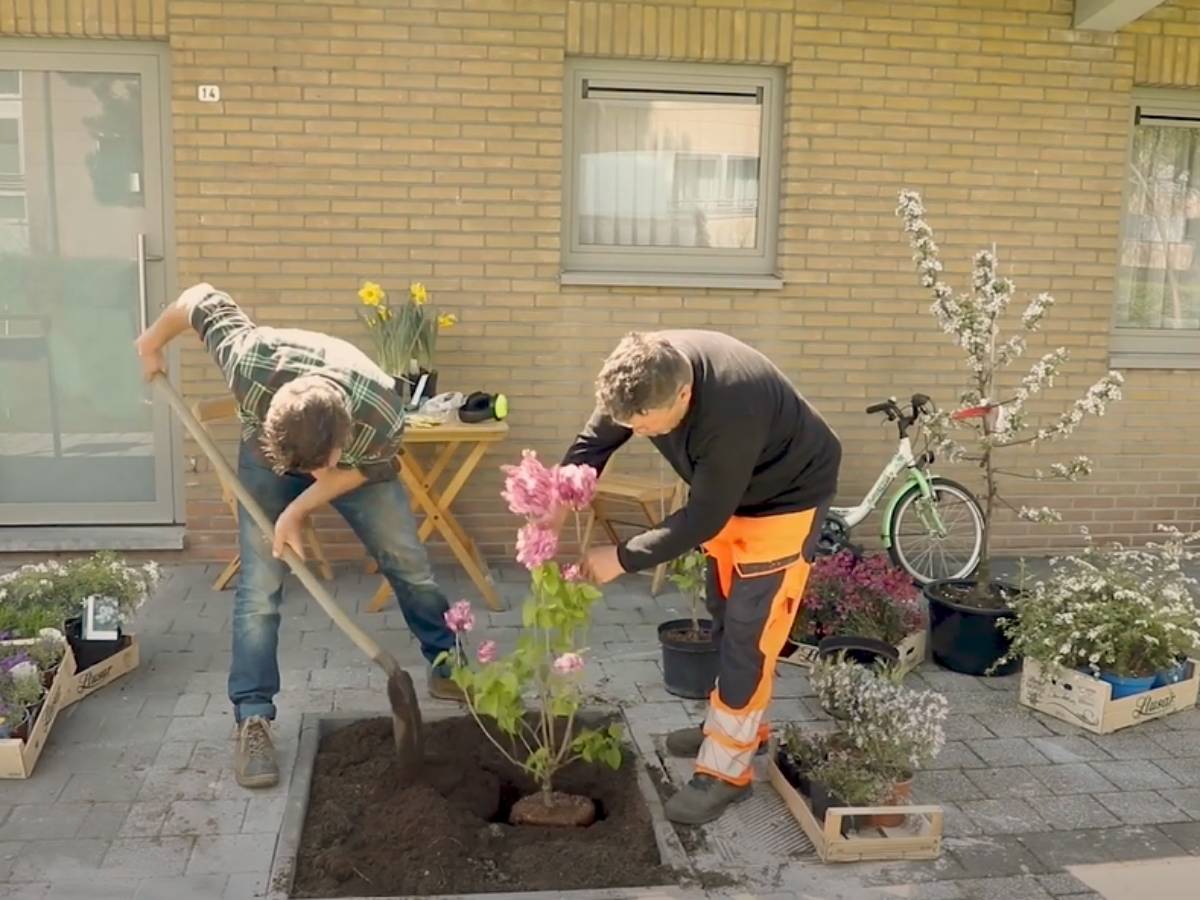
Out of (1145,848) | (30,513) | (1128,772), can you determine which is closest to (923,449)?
(1128,772)

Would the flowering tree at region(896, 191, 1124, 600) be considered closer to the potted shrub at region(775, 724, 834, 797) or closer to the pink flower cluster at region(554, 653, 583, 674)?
the potted shrub at region(775, 724, 834, 797)

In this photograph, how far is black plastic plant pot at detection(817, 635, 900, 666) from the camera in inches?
171

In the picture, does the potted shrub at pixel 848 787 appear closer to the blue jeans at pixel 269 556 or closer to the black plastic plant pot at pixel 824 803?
the black plastic plant pot at pixel 824 803

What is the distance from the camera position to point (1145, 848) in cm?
337

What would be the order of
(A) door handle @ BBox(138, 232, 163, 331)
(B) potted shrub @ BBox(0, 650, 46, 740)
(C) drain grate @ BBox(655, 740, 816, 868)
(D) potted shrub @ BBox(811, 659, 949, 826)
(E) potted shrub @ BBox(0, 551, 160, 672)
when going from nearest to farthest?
(C) drain grate @ BBox(655, 740, 816, 868)
(D) potted shrub @ BBox(811, 659, 949, 826)
(B) potted shrub @ BBox(0, 650, 46, 740)
(E) potted shrub @ BBox(0, 551, 160, 672)
(A) door handle @ BBox(138, 232, 163, 331)

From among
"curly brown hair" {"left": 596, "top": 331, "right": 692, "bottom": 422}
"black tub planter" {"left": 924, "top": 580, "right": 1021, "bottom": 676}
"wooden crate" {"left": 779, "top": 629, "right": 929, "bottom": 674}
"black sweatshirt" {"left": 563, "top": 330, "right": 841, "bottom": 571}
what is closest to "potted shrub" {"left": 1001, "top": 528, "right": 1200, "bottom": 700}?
"black tub planter" {"left": 924, "top": 580, "right": 1021, "bottom": 676}

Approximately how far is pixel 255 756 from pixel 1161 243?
230 inches

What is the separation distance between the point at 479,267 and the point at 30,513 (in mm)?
2686

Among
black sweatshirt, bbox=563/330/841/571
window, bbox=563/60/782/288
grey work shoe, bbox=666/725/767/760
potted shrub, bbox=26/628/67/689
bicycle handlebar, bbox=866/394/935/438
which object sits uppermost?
window, bbox=563/60/782/288

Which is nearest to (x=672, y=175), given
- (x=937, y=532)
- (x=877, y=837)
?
(x=937, y=532)

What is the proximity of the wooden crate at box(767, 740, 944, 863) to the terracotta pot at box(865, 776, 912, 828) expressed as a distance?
0.6 inches

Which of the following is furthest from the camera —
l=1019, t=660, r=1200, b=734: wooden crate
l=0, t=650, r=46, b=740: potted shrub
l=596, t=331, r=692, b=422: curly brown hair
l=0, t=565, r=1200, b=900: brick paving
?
l=1019, t=660, r=1200, b=734: wooden crate

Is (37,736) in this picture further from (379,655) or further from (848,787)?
(848,787)

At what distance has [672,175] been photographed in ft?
20.5
